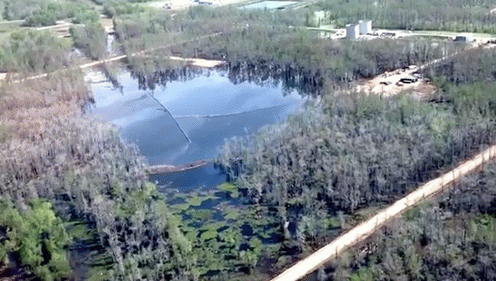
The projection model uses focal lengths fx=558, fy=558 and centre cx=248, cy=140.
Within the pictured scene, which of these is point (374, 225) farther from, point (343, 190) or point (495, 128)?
point (495, 128)

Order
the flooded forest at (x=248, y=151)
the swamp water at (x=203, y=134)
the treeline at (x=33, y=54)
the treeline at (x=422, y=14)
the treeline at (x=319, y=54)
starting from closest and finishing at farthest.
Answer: the flooded forest at (x=248, y=151), the swamp water at (x=203, y=134), the treeline at (x=319, y=54), the treeline at (x=33, y=54), the treeline at (x=422, y=14)

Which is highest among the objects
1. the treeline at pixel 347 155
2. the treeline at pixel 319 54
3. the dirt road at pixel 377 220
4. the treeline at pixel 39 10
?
the treeline at pixel 39 10

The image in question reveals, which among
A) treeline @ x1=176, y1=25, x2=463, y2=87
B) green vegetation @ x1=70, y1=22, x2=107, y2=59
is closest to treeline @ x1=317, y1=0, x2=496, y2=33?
treeline @ x1=176, y1=25, x2=463, y2=87

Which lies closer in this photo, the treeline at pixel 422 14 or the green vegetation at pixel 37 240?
the green vegetation at pixel 37 240

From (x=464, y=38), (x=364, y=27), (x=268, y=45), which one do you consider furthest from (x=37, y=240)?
(x=364, y=27)

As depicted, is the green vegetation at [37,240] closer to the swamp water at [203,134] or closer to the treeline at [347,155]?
the swamp water at [203,134]

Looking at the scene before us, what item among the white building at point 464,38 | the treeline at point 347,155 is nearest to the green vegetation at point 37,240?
the treeline at point 347,155

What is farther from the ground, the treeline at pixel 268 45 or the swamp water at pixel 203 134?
the treeline at pixel 268 45

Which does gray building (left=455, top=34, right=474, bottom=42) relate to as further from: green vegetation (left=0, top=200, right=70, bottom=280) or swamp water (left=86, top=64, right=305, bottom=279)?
green vegetation (left=0, top=200, right=70, bottom=280)
